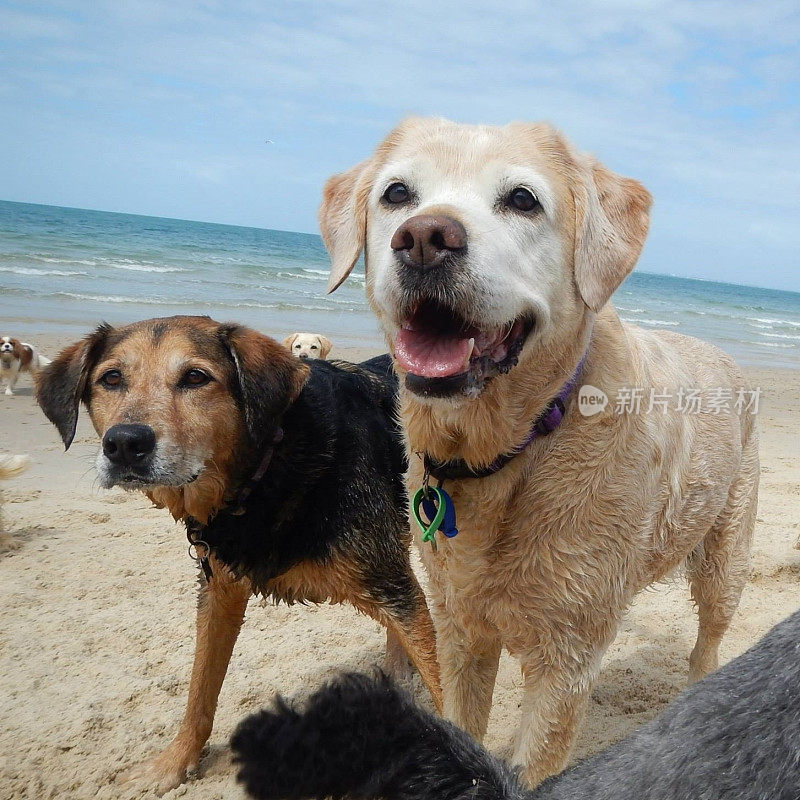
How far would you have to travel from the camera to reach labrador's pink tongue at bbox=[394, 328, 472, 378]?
2033mm

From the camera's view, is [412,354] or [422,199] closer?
[412,354]

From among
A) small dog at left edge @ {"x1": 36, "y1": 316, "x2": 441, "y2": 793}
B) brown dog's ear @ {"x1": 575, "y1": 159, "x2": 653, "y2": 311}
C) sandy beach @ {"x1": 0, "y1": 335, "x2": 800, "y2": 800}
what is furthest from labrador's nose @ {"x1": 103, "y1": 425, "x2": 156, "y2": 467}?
brown dog's ear @ {"x1": 575, "y1": 159, "x2": 653, "y2": 311}

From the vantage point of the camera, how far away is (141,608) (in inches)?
169

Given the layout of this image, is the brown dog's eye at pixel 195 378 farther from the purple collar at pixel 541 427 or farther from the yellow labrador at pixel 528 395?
the purple collar at pixel 541 427

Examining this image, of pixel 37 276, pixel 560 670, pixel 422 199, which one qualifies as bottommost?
pixel 37 276

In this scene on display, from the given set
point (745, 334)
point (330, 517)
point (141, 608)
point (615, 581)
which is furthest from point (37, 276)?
point (745, 334)

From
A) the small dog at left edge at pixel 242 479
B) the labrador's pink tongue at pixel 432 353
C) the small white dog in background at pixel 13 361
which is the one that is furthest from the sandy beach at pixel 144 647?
the small white dog in background at pixel 13 361

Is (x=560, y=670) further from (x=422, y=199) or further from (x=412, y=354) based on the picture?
(x=422, y=199)

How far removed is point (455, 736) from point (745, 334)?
28.4m

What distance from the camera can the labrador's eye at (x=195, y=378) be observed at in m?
2.79

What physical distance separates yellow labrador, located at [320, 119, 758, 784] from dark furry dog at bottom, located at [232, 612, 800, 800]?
1.11m

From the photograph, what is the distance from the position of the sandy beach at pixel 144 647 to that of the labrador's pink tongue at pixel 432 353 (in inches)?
80.2

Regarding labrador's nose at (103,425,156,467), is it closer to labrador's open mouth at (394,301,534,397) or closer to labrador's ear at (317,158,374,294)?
labrador's ear at (317,158,374,294)

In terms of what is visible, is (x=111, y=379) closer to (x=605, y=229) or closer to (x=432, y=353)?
(x=432, y=353)
